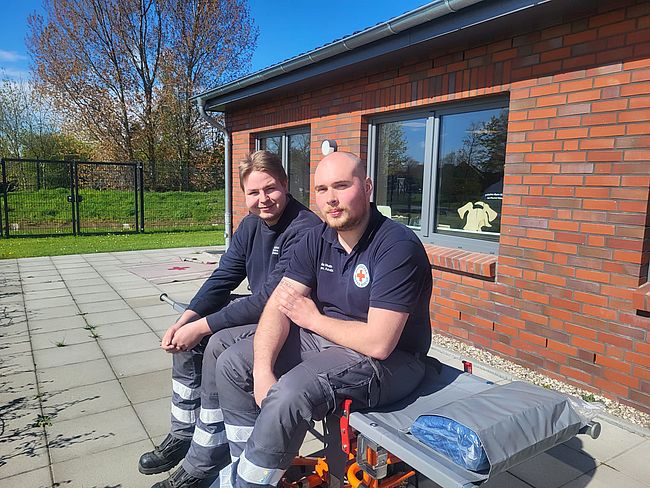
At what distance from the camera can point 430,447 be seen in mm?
1543

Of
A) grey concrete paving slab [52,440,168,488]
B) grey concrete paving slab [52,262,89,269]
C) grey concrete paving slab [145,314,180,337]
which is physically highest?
grey concrete paving slab [52,262,89,269]

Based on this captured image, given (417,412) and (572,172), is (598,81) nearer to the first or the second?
(572,172)

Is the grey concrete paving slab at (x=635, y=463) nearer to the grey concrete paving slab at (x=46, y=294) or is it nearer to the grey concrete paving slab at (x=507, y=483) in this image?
the grey concrete paving slab at (x=507, y=483)

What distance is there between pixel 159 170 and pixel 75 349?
1410 cm

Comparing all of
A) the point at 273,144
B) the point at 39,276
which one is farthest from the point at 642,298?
the point at 39,276

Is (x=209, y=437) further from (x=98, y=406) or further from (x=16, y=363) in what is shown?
(x=16, y=363)

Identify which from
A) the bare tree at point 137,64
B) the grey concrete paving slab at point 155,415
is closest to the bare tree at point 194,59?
the bare tree at point 137,64

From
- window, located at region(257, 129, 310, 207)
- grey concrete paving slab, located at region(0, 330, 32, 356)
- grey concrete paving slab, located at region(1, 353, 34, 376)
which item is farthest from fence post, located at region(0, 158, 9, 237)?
grey concrete paving slab, located at region(1, 353, 34, 376)

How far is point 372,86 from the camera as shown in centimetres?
491

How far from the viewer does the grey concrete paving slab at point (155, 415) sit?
272 cm

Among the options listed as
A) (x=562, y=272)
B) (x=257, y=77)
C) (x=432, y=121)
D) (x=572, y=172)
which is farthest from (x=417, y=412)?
(x=257, y=77)

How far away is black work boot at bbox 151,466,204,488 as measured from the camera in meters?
2.12

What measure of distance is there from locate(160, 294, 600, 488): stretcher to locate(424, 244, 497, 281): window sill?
179 cm

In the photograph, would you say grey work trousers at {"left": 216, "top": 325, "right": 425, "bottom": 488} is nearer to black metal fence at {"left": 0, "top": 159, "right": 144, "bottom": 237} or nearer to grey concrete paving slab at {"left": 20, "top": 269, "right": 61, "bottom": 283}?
grey concrete paving slab at {"left": 20, "top": 269, "right": 61, "bottom": 283}
